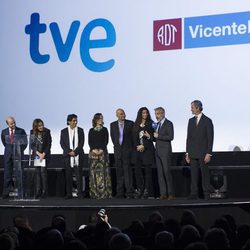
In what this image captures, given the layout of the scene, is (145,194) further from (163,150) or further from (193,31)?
(193,31)

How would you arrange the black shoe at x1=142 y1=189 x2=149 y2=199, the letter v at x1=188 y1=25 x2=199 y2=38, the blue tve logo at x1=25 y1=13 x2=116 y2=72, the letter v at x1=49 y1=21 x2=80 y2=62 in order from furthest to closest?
1. the letter v at x1=49 y1=21 x2=80 y2=62
2. the blue tve logo at x1=25 y1=13 x2=116 y2=72
3. the letter v at x1=188 y1=25 x2=199 y2=38
4. the black shoe at x1=142 y1=189 x2=149 y2=199

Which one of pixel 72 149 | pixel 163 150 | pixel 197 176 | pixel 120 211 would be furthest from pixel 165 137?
pixel 120 211

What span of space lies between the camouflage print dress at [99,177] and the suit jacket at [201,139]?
1.36 m

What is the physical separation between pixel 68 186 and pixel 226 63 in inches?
113

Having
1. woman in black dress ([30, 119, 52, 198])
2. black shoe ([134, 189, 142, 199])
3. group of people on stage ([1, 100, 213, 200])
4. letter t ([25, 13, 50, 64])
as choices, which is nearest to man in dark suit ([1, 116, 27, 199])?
group of people on stage ([1, 100, 213, 200])

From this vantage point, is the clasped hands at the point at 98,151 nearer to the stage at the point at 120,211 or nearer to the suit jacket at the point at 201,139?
the suit jacket at the point at 201,139

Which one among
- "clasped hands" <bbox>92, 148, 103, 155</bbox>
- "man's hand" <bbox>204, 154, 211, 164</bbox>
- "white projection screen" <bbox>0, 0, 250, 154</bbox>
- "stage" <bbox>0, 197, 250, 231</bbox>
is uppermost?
"white projection screen" <bbox>0, 0, 250, 154</bbox>

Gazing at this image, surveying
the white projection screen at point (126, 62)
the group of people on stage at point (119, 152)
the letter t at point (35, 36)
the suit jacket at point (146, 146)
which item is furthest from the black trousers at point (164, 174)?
the letter t at point (35, 36)

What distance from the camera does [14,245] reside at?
504cm

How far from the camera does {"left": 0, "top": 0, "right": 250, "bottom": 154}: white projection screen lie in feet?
37.6

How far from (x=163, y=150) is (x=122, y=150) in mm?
723

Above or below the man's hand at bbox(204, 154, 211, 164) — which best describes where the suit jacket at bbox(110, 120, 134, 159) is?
above

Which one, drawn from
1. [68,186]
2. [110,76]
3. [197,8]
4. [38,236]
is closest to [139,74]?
[110,76]

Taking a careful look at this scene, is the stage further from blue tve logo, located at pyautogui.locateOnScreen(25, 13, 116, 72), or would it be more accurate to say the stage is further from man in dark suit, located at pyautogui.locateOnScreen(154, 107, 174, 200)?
blue tve logo, located at pyautogui.locateOnScreen(25, 13, 116, 72)
